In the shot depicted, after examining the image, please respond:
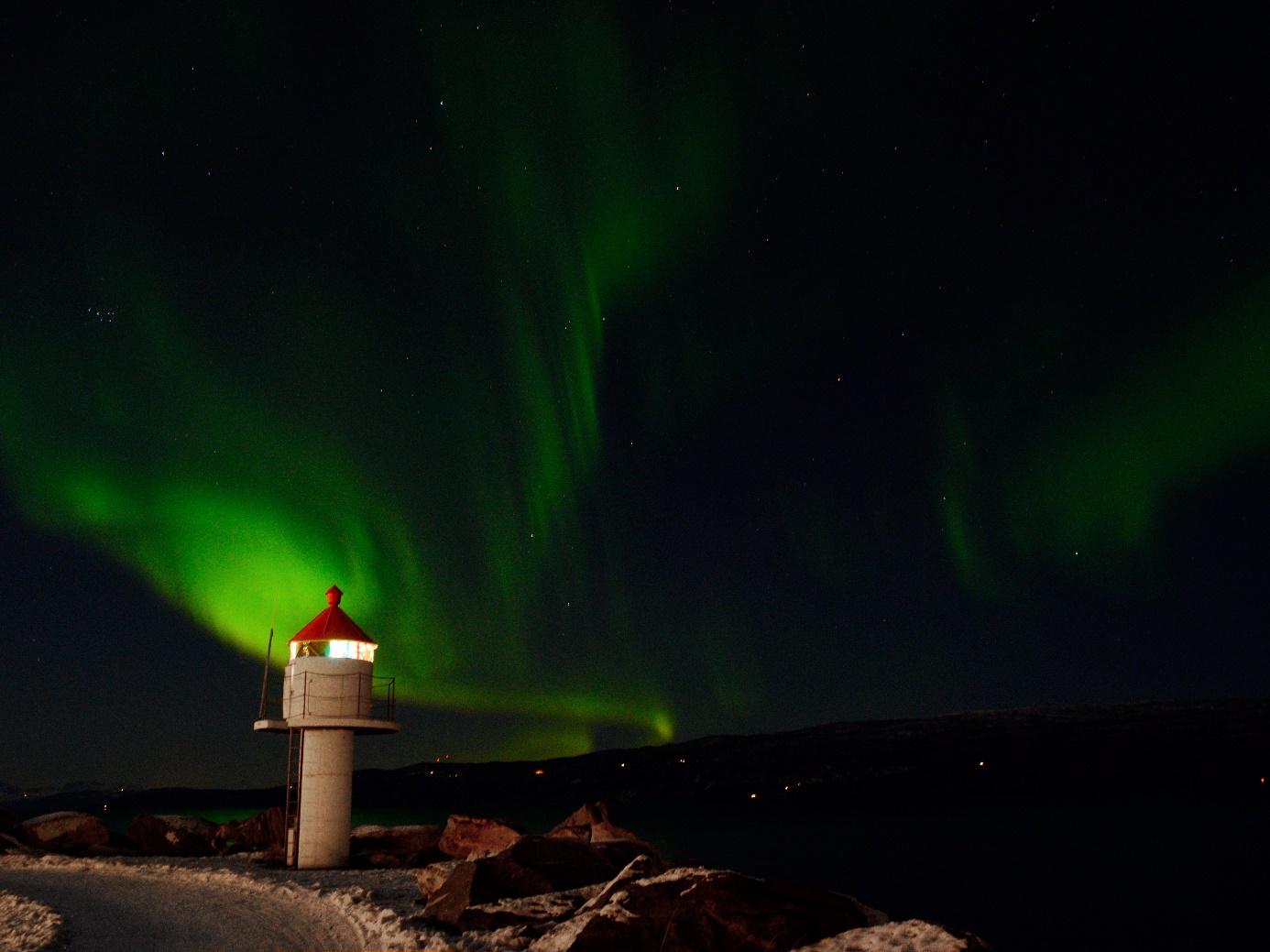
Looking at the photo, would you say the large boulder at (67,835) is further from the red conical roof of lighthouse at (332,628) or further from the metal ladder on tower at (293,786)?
the red conical roof of lighthouse at (332,628)

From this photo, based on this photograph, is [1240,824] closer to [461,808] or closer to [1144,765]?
[1144,765]

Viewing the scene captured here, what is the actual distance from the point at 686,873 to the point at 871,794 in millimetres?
175020

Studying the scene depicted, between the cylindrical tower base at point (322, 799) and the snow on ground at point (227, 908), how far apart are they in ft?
1.56

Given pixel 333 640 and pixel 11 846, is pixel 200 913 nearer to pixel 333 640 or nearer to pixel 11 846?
pixel 333 640

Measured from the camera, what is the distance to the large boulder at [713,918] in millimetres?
12508

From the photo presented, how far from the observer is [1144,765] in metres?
197

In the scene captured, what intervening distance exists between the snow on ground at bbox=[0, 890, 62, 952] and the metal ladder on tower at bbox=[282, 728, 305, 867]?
5881mm

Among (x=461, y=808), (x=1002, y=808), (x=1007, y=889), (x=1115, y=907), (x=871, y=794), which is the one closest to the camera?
(x=1115, y=907)

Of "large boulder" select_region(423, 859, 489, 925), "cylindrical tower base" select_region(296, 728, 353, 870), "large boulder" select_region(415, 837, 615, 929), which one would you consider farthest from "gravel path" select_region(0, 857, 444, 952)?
"cylindrical tower base" select_region(296, 728, 353, 870)

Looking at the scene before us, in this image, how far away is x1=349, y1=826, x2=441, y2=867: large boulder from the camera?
2670 centimetres

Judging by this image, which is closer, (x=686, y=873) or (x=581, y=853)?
(x=686, y=873)

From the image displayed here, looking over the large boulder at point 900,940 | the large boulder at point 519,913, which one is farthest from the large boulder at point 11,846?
the large boulder at point 900,940

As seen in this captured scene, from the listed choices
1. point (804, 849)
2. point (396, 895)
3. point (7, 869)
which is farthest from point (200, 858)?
point (804, 849)

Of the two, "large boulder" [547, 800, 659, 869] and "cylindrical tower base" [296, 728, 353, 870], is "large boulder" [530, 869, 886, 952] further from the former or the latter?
"cylindrical tower base" [296, 728, 353, 870]
